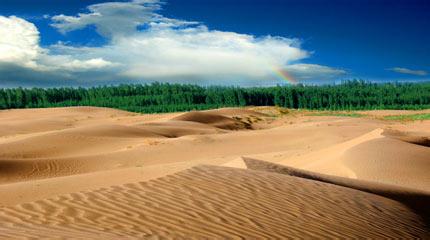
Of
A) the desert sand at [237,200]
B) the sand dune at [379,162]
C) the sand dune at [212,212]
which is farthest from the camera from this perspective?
the sand dune at [379,162]

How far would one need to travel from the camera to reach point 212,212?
767 centimetres

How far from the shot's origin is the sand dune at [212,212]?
271 inches

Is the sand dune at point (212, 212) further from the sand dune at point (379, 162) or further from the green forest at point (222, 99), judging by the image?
the green forest at point (222, 99)

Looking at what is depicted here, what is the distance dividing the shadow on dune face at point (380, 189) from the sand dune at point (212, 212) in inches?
43.3

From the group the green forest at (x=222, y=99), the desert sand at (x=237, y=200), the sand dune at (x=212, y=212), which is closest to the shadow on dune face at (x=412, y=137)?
the desert sand at (x=237, y=200)

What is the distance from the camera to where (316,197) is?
9.34 metres

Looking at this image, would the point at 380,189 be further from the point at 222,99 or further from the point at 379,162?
the point at 222,99

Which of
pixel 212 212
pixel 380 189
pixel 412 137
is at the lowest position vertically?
pixel 380 189

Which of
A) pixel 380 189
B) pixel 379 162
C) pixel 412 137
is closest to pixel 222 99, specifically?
pixel 412 137

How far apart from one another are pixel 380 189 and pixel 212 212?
591cm

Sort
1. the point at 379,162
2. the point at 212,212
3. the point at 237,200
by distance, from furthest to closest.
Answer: the point at 379,162 < the point at 237,200 < the point at 212,212

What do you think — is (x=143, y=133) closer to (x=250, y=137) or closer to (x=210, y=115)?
(x=250, y=137)

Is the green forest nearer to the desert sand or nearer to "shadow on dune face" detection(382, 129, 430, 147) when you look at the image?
"shadow on dune face" detection(382, 129, 430, 147)

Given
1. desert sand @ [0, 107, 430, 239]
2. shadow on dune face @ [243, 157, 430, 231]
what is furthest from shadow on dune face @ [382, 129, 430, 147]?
shadow on dune face @ [243, 157, 430, 231]
